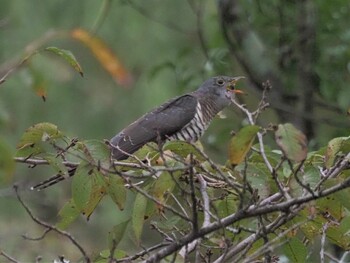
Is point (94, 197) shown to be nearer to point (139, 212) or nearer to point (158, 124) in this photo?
point (139, 212)

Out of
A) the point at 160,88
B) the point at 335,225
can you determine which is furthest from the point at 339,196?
the point at 160,88

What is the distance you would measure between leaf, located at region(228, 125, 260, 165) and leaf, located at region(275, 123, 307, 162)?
52mm

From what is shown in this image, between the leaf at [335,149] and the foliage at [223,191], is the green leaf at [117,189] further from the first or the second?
the leaf at [335,149]

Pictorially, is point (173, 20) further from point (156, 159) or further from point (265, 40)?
point (156, 159)

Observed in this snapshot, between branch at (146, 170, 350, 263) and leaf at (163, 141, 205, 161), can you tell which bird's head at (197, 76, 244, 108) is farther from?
branch at (146, 170, 350, 263)

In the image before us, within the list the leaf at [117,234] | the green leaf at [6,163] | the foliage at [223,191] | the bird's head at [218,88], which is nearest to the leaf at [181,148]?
the foliage at [223,191]

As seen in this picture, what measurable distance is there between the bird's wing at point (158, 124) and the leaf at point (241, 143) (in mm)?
1959

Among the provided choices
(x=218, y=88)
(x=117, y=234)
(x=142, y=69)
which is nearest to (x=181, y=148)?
(x=117, y=234)

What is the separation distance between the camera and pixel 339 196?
7.45ft

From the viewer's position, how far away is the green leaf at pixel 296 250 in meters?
2.54

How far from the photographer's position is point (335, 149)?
8.06 ft

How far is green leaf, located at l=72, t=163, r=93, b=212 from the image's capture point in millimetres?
2422

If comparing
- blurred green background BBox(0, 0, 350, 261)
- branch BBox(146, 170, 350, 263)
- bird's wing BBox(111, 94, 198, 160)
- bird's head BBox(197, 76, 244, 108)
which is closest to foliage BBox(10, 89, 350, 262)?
branch BBox(146, 170, 350, 263)

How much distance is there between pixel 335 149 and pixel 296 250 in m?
0.27
